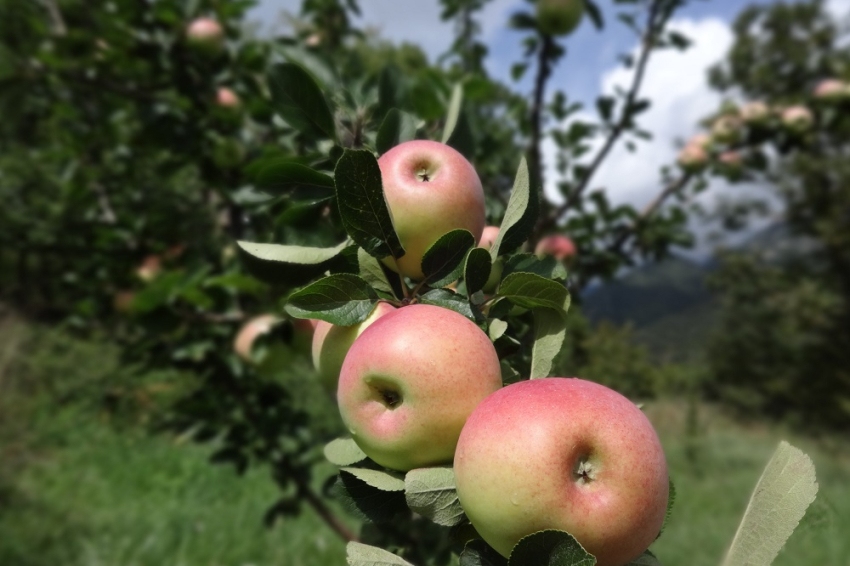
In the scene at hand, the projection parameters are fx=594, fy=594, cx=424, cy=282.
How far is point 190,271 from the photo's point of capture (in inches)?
45.4

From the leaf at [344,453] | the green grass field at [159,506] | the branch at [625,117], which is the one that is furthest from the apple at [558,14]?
the green grass field at [159,506]

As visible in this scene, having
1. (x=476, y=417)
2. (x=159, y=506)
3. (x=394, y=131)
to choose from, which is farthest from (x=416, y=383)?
(x=159, y=506)

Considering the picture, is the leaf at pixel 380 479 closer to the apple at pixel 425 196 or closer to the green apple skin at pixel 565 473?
the green apple skin at pixel 565 473

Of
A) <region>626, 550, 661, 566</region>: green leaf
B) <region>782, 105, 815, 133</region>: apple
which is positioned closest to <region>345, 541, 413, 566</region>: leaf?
<region>626, 550, 661, 566</region>: green leaf

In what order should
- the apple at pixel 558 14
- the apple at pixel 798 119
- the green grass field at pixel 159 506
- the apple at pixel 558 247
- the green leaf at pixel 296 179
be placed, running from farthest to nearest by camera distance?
the green grass field at pixel 159 506 < the apple at pixel 798 119 < the apple at pixel 558 247 < the apple at pixel 558 14 < the green leaf at pixel 296 179

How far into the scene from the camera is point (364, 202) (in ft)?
1.31

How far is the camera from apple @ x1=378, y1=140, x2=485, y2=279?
17.4 inches

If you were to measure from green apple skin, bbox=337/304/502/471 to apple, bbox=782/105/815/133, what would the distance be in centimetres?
182

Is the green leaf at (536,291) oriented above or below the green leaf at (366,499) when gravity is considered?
above

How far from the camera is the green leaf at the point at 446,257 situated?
40 centimetres

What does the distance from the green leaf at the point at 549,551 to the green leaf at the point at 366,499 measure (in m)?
0.12

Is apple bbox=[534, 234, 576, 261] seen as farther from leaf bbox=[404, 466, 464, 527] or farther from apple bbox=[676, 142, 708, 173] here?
leaf bbox=[404, 466, 464, 527]

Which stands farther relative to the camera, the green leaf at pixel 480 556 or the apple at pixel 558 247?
the apple at pixel 558 247

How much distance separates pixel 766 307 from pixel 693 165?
9906mm
